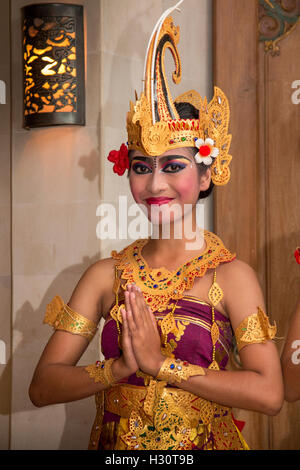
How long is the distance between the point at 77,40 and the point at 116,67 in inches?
6.4

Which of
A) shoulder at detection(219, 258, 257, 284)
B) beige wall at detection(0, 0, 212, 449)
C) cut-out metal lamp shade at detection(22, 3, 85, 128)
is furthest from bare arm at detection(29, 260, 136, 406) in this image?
cut-out metal lamp shade at detection(22, 3, 85, 128)

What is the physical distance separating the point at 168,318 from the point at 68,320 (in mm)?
294

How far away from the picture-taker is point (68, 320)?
190 centimetres

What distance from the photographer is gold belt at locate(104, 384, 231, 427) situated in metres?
1.76

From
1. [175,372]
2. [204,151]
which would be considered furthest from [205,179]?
[175,372]

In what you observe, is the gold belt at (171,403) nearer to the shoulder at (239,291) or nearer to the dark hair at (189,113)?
the shoulder at (239,291)

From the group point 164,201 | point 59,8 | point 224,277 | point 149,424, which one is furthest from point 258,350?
point 59,8

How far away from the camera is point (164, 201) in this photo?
183cm

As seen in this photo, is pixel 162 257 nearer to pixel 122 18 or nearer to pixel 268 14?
pixel 122 18

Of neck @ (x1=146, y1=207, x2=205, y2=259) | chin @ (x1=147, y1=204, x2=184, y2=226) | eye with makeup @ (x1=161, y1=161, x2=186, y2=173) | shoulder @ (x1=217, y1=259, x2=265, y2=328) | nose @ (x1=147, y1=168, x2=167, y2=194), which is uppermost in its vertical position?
eye with makeup @ (x1=161, y1=161, x2=186, y2=173)

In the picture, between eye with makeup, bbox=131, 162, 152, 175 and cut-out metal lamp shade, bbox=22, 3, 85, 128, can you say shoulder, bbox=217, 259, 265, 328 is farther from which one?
cut-out metal lamp shade, bbox=22, 3, 85, 128

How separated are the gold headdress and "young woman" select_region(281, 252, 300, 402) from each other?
37 centimetres

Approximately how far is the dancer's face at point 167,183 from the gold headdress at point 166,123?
3cm
